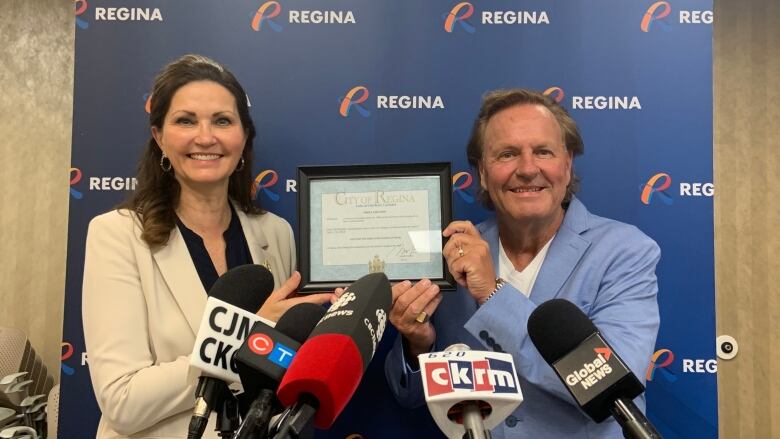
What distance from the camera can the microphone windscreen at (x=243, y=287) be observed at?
4.24 feet

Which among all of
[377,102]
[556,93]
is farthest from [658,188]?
[377,102]

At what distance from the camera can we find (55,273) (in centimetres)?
433

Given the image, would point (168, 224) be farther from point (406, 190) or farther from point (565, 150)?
point (565, 150)

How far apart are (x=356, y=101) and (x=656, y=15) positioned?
4.48 ft

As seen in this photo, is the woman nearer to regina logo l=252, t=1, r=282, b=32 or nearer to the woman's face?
the woman's face

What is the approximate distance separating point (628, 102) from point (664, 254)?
2.21 ft

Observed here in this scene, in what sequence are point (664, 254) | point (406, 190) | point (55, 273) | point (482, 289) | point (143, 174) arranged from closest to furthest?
point (482, 289) → point (406, 190) → point (143, 174) → point (664, 254) → point (55, 273)

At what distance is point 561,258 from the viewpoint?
217cm

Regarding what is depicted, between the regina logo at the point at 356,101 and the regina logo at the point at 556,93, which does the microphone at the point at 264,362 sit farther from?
the regina logo at the point at 556,93

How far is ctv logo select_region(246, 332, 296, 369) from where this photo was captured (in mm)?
1029

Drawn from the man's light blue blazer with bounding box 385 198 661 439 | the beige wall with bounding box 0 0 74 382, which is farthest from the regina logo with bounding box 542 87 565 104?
the beige wall with bounding box 0 0 74 382

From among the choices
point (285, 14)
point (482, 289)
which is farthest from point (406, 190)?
point (285, 14)
